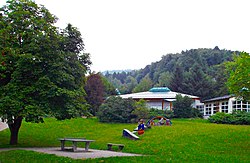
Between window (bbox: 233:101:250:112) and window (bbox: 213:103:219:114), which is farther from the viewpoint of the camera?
window (bbox: 213:103:219:114)

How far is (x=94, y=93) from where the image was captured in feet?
163

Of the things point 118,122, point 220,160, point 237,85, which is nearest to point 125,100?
point 118,122

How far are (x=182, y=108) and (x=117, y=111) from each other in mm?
10639

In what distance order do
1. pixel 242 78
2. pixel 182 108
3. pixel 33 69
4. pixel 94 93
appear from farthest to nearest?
pixel 94 93 < pixel 182 108 < pixel 33 69 < pixel 242 78

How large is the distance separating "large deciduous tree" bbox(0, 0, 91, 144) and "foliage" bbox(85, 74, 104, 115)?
30.4 m

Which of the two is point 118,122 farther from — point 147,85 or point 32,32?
point 147,85

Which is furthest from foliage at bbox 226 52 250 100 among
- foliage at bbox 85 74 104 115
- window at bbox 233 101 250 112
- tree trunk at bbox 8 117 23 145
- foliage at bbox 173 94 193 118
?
foliage at bbox 85 74 104 115

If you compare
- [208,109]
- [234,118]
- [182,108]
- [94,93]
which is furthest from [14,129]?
[208,109]

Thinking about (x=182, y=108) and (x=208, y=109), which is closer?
(x=182, y=108)

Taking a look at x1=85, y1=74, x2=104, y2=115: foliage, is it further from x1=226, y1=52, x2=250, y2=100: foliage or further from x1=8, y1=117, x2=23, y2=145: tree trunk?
x1=226, y1=52, x2=250, y2=100: foliage

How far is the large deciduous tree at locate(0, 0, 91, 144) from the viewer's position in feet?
54.2

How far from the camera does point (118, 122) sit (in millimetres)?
37312

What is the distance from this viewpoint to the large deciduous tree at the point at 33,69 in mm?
16516

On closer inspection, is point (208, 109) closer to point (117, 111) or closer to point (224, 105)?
point (224, 105)
